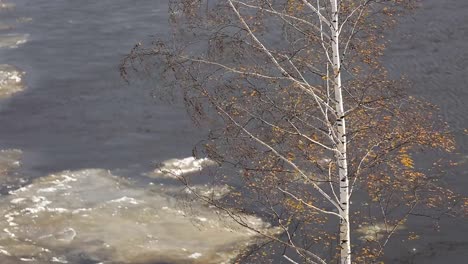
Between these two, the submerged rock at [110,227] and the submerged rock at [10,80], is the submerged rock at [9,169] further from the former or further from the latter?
the submerged rock at [10,80]

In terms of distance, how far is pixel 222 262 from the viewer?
2170 centimetres

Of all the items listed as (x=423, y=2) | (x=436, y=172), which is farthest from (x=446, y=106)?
(x=423, y=2)

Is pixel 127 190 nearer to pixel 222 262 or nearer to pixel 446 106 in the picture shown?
pixel 222 262

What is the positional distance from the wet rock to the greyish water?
0.19ft

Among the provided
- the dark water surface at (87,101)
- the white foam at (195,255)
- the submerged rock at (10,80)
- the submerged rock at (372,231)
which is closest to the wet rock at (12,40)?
the dark water surface at (87,101)

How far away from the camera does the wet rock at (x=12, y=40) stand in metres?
40.8

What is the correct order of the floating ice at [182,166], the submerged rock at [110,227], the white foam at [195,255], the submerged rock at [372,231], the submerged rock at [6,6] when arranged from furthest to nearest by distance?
the submerged rock at [6,6]
the floating ice at [182,166]
the submerged rock at [110,227]
the white foam at [195,255]
the submerged rock at [372,231]

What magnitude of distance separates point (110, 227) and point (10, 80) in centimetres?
1544

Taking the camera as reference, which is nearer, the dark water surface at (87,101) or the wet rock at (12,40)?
the dark water surface at (87,101)

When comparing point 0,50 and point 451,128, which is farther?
point 0,50

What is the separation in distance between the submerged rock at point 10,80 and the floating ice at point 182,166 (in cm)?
1159

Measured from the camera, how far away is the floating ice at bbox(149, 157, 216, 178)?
26.6 meters

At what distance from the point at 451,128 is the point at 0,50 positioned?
2530 cm

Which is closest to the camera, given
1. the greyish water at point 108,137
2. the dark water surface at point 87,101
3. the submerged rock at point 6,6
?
the greyish water at point 108,137
